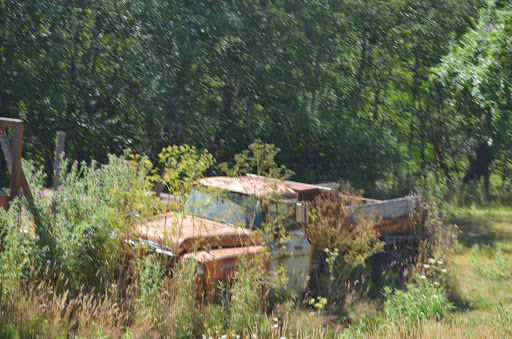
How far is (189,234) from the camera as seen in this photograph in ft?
21.8

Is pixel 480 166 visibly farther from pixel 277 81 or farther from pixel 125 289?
pixel 125 289

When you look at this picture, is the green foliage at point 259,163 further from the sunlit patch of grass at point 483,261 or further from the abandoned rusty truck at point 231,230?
the sunlit patch of grass at point 483,261

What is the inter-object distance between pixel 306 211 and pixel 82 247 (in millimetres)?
2694

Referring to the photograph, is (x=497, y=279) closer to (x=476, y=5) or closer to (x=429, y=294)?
(x=429, y=294)

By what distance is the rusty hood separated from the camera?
21.1 feet

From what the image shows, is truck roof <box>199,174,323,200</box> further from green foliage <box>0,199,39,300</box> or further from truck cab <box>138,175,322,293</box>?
green foliage <box>0,199,39,300</box>

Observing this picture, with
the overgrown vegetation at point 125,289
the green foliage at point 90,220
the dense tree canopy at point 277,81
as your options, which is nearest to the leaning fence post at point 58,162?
the overgrown vegetation at point 125,289

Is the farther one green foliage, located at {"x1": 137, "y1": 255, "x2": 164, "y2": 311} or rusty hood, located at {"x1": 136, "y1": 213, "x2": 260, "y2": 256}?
rusty hood, located at {"x1": 136, "y1": 213, "x2": 260, "y2": 256}

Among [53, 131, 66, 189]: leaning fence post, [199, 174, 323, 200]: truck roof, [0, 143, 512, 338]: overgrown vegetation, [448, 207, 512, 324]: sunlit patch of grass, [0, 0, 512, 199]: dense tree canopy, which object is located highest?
[0, 0, 512, 199]: dense tree canopy

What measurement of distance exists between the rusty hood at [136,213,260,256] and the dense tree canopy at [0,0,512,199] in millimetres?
7722

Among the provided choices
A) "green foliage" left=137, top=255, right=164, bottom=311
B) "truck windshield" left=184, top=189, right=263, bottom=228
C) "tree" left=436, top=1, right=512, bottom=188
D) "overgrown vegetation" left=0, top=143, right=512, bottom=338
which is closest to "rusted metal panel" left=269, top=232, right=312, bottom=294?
"overgrown vegetation" left=0, top=143, right=512, bottom=338

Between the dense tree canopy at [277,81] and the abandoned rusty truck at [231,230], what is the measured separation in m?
6.92

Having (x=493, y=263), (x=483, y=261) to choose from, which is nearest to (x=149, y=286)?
(x=493, y=263)

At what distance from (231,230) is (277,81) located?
1041cm
